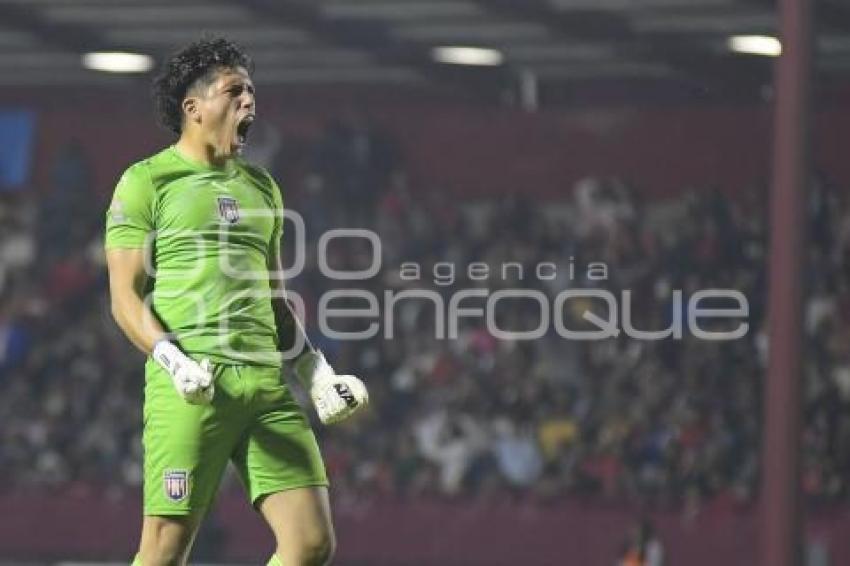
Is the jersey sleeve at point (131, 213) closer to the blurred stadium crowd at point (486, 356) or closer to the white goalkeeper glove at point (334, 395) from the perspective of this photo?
the white goalkeeper glove at point (334, 395)

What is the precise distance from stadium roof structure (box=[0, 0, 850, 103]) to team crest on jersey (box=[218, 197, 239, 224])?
21.5 ft

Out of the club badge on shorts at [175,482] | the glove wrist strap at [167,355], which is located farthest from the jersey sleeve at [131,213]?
the club badge on shorts at [175,482]

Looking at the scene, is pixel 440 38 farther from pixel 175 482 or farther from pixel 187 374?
pixel 187 374

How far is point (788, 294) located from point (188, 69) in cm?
280

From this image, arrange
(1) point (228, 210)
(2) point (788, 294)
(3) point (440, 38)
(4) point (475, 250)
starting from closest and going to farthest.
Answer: (1) point (228, 210) < (2) point (788, 294) < (3) point (440, 38) < (4) point (475, 250)

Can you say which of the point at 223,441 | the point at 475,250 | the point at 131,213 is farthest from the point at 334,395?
the point at 475,250

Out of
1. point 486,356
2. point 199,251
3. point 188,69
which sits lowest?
point 486,356

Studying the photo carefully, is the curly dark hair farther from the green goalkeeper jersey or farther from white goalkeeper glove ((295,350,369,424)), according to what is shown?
white goalkeeper glove ((295,350,369,424))

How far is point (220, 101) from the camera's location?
16.3 feet

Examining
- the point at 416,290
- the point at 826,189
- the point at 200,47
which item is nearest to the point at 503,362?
the point at 416,290

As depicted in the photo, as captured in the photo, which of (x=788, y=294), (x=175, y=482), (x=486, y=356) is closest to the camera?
(x=175, y=482)

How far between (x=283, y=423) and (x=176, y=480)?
279mm

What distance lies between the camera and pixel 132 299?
15.8 ft

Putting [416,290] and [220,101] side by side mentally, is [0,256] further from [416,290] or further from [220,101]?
[220,101]
